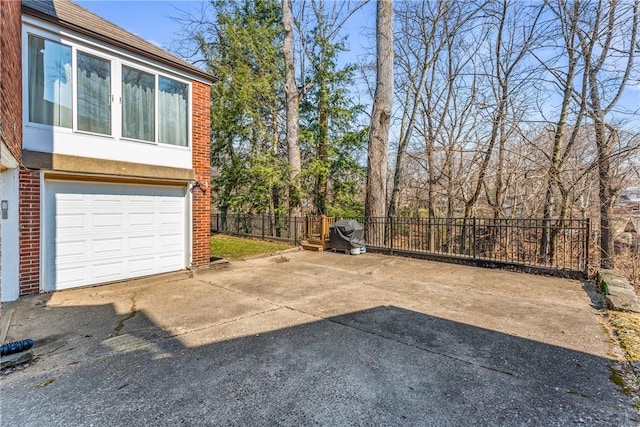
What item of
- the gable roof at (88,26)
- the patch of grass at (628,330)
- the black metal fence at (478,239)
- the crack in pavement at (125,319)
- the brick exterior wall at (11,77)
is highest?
the gable roof at (88,26)

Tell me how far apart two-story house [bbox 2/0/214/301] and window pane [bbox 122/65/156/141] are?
2 cm

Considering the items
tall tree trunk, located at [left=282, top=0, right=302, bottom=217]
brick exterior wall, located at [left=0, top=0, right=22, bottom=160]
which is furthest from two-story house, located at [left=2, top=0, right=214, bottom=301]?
tall tree trunk, located at [left=282, top=0, right=302, bottom=217]

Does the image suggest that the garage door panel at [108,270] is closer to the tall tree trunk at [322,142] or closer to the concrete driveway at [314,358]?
the concrete driveway at [314,358]

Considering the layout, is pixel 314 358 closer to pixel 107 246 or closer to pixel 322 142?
pixel 107 246

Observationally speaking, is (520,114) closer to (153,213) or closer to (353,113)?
(353,113)

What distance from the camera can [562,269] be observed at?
250 inches

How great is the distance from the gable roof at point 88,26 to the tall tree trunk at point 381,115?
5.66 m

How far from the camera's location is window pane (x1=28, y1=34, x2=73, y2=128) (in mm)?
5160

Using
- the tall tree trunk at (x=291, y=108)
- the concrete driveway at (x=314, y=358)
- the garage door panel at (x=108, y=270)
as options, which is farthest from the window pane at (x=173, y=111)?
the tall tree trunk at (x=291, y=108)

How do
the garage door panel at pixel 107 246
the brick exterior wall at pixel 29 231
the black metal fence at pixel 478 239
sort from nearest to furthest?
the brick exterior wall at pixel 29 231, the garage door panel at pixel 107 246, the black metal fence at pixel 478 239

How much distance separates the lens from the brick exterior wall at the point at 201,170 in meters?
7.21

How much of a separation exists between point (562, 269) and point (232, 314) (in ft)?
21.0

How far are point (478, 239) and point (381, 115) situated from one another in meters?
4.86

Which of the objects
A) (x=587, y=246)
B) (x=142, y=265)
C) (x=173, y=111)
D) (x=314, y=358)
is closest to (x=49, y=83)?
(x=173, y=111)
